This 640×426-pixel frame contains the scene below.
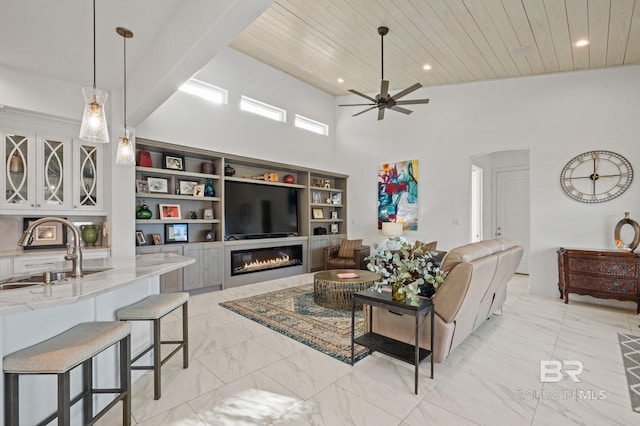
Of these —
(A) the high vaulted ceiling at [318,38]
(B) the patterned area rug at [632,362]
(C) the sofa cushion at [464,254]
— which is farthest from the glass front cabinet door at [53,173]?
(B) the patterned area rug at [632,362]

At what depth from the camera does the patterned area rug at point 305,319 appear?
2961 millimetres

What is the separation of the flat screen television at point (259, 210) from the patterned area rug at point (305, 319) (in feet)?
4.53

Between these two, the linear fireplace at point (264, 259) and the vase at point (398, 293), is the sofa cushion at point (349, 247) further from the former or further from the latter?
the vase at point (398, 293)

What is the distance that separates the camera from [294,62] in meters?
5.56

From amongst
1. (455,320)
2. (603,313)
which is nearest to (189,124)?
(455,320)

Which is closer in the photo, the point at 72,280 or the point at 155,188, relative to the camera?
the point at 72,280

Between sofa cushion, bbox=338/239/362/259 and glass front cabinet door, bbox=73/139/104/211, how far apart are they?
4.31m

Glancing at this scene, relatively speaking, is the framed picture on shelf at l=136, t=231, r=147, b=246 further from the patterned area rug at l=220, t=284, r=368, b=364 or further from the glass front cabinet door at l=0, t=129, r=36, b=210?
the patterned area rug at l=220, t=284, r=368, b=364

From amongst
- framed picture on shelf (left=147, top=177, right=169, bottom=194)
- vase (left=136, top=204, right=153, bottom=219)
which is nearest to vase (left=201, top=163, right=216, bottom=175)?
framed picture on shelf (left=147, top=177, right=169, bottom=194)

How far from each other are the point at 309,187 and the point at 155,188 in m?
3.04

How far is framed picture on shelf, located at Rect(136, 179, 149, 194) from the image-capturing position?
4.51 metres

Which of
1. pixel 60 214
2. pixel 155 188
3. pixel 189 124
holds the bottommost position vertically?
pixel 60 214

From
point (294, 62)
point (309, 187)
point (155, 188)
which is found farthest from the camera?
Result: point (309, 187)

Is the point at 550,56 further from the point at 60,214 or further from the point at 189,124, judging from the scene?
the point at 60,214
